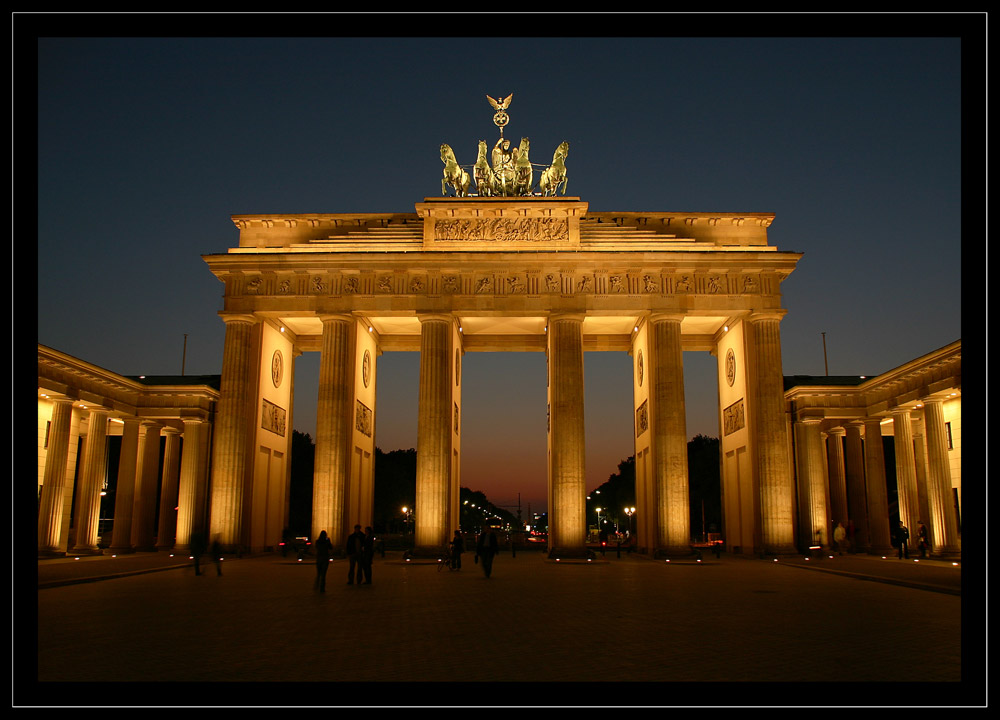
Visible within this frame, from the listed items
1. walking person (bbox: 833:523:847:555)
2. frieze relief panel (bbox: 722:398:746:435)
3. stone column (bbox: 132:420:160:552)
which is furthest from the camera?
stone column (bbox: 132:420:160:552)

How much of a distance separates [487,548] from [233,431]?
713 inches

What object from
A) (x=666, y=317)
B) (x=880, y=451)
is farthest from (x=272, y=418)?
(x=880, y=451)

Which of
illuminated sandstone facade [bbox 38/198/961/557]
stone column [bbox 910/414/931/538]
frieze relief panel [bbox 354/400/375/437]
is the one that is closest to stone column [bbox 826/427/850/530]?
illuminated sandstone facade [bbox 38/198/961/557]

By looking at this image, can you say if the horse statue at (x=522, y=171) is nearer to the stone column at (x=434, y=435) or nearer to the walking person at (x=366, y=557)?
the stone column at (x=434, y=435)

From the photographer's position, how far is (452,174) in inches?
1631

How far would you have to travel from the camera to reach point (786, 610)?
629 inches

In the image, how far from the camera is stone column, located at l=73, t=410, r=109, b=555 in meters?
40.8

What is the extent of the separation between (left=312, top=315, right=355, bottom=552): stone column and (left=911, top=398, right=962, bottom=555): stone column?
93.7ft

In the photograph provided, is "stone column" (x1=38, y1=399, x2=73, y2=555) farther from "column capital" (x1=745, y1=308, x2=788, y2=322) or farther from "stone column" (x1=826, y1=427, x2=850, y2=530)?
"stone column" (x1=826, y1=427, x2=850, y2=530)

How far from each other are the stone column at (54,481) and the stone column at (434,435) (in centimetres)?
1743

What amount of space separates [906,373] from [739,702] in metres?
35.8

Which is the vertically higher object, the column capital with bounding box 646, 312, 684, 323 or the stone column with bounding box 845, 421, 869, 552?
the column capital with bounding box 646, 312, 684, 323
